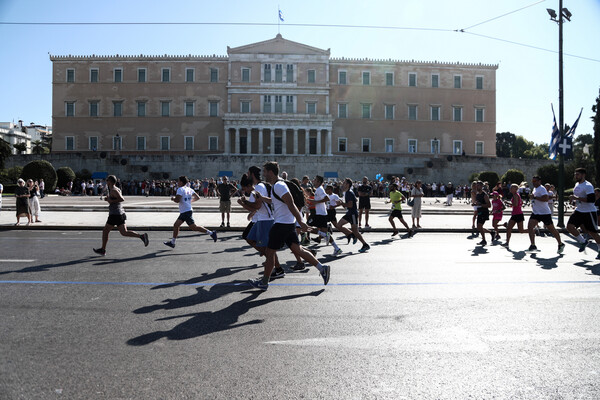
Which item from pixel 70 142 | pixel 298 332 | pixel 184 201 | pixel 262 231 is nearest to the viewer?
pixel 298 332

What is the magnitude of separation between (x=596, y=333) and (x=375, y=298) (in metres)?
2.34

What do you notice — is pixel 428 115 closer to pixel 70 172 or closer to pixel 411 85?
pixel 411 85

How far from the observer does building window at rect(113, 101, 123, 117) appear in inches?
2381

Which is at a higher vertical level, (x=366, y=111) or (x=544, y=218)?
(x=366, y=111)

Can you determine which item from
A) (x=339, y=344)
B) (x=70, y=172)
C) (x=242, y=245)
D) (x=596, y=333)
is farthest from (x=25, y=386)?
(x=70, y=172)

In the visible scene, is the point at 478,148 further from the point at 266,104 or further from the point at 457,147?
the point at 266,104

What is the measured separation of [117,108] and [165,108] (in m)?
5.89

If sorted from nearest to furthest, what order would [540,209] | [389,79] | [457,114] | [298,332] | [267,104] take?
[298,332]
[540,209]
[267,104]
[389,79]
[457,114]

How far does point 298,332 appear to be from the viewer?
4605 millimetres

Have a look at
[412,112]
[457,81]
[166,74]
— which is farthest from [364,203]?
[457,81]

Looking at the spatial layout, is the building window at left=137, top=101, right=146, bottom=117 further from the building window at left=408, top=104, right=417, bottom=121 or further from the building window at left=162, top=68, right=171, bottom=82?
the building window at left=408, top=104, right=417, bottom=121

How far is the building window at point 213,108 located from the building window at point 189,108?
2.16 meters

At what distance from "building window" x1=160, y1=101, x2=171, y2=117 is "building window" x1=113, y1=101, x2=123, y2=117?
16.1 feet

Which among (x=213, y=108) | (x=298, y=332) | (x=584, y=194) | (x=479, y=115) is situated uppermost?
(x=213, y=108)
